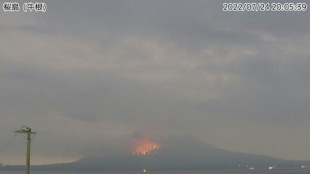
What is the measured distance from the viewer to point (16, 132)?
3784 cm

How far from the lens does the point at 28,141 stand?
36719mm

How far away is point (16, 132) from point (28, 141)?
206 centimetres
